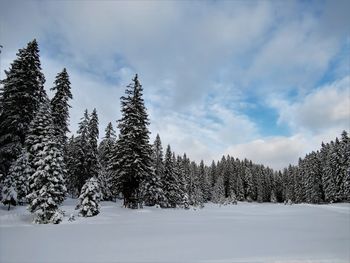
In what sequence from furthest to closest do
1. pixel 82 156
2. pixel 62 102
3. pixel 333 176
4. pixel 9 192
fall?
pixel 333 176 < pixel 82 156 < pixel 62 102 < pixel 9 192

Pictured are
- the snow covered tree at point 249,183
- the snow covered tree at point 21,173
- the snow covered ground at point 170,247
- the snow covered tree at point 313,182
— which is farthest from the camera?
the snow covered tree at point 249,183

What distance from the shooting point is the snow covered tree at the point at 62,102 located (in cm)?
3481

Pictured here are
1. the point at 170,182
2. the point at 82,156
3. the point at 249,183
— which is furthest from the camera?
the point at 249,183

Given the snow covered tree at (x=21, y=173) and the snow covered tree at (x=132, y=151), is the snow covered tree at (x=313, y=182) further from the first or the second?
the snow covered tree at (x=21, y=173)

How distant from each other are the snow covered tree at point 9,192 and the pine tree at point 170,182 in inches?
1148

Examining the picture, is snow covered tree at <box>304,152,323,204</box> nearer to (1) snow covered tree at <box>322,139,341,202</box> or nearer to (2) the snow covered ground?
(1) snow covered tree at <box>322,139,341,202</box>

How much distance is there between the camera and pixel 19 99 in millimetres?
29391

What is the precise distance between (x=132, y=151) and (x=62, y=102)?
37.9 feet

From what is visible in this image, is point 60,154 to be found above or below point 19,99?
below

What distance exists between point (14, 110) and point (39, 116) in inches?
145

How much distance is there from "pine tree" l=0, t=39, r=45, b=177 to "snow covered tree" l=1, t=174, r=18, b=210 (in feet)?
14.2

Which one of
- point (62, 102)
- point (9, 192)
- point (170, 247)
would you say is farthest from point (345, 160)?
point (9, 192)

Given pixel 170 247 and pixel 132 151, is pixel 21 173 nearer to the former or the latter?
pixel 132 151

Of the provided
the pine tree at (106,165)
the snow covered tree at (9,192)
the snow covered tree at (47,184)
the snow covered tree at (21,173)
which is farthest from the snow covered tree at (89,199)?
the pine tree at (106,165)
